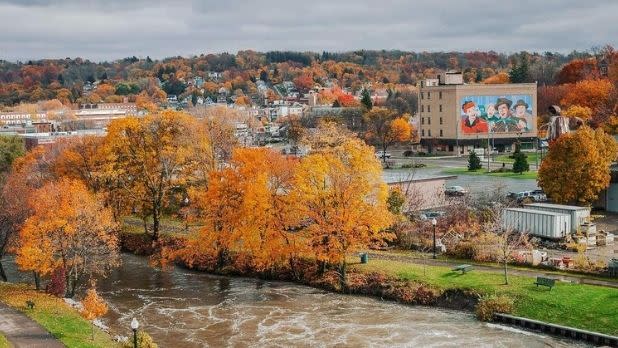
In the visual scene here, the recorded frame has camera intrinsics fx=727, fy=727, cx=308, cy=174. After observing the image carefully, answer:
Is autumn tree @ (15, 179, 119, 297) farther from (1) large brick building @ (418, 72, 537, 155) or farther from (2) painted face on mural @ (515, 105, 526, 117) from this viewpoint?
(2) painted face on mural @ (515, 105, 526, 117)

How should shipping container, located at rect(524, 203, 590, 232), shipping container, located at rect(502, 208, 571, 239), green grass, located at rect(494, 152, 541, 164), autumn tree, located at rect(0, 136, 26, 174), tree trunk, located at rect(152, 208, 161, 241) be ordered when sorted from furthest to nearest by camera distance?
green grass, located at rect(494, 152, 541, 164)
autumn tree, located at rect(0, 136, 26, 174)
tree trunk, located at rect(152, 208, 161, 241)
shipping container, located at rect(524, 203, 590, 232)
shipping container, located at rect(502, 208, 571, 239)

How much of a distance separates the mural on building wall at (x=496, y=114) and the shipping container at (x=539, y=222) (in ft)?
165

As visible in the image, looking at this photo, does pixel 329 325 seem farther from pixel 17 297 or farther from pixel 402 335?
pixel 17 297

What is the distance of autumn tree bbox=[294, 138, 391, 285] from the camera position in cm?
3503

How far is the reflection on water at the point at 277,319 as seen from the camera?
28.9 metres

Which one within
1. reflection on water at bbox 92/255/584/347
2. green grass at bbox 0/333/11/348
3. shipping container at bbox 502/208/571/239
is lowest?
reflection on water at bbox 92/255/584/347

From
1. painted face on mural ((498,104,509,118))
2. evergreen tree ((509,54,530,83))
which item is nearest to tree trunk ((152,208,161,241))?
painted face on mural ((498,104,509,118))

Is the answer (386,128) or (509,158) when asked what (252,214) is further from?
(386,128)

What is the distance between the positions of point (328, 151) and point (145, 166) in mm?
14767

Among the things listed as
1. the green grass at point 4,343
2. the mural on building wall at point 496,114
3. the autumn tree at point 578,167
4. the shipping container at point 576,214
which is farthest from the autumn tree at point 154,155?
the mural on building wall at point 496,114

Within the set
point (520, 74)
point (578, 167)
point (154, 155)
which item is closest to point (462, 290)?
point (578, 167)

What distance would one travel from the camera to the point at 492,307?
3073 cm

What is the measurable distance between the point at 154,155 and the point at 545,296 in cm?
2658

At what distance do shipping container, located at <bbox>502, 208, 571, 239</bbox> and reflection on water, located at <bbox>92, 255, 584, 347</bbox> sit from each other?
9596 millimetres
